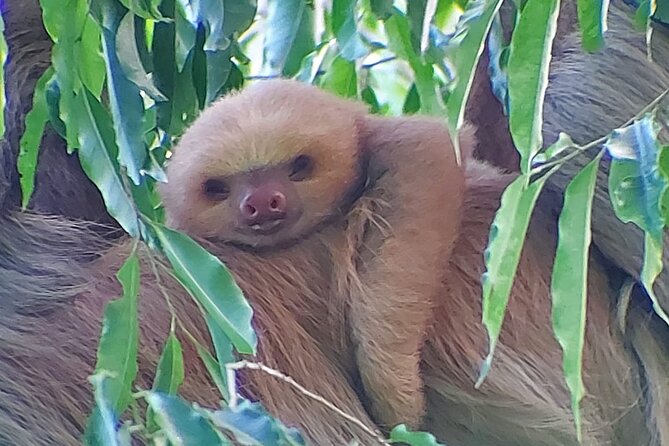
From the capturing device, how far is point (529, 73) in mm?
1323

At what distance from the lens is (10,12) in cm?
221

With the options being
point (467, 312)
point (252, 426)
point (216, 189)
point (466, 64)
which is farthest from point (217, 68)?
point (252, 426)

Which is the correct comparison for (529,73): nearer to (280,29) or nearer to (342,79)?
(280,29)

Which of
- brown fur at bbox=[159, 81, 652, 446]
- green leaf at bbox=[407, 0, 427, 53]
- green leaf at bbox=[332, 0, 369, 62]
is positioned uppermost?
green leaf at bbox=[407, 0, 427, 53]

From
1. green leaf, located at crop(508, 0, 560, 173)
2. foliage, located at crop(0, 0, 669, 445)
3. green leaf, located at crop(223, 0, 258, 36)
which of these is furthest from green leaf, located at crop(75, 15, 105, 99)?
green leaf, located at crop(508, 0, 560, 173)

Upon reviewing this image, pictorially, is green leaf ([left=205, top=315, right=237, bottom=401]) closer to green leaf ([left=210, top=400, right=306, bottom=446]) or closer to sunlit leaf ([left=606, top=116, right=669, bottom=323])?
green leaf ([left=210, top=400, right=306, bottom=446])

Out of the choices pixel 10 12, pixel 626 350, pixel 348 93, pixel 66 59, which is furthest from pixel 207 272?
pixel 348 93

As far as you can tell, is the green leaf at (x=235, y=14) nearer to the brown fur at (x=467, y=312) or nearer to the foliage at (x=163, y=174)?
the foliage at (x=163, y=174)

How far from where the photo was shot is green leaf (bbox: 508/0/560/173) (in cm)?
130

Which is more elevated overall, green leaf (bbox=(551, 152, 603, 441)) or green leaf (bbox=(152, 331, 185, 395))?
green leaf (bbox=(551, 152, 603, 441))

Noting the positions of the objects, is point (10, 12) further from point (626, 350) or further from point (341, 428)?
point (626, 350)

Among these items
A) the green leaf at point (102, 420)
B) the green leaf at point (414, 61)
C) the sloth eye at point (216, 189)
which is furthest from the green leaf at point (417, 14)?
the green leaf at point (102, 420)

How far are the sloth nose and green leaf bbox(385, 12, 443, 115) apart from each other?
303 millimetres

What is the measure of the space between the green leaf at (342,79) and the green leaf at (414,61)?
52 cm
